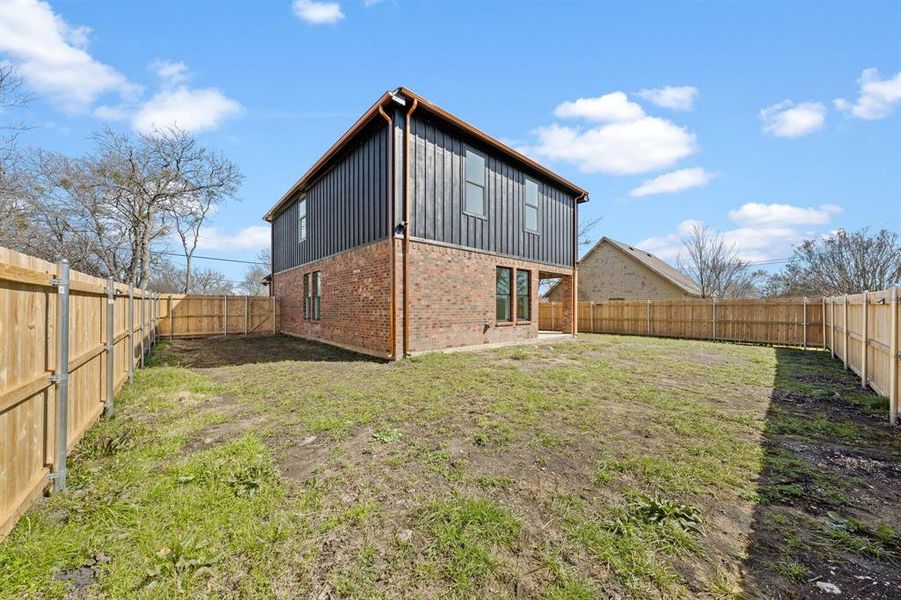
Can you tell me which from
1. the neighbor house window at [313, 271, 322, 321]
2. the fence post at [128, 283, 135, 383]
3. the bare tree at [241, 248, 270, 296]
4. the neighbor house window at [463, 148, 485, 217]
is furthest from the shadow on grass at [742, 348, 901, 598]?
the bare tree at [241, 248, 270, 296]

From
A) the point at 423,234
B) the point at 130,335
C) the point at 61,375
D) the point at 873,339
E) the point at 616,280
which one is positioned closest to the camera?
the point at 61,375

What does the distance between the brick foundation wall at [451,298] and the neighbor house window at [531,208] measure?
1.56 meters

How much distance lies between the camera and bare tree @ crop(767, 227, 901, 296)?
20.3 metres

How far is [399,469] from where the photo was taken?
120 inches

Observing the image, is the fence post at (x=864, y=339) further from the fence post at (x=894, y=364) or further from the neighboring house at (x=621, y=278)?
the neighboring house at (x=621, y=278)

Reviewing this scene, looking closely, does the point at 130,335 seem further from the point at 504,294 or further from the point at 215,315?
the point at 215,315

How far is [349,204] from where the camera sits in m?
10.4

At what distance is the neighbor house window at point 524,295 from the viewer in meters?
11.8

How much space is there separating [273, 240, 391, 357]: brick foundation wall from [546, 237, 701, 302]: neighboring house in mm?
16679

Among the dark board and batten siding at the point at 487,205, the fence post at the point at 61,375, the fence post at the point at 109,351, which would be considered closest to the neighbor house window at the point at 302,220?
the dark board and batten siding at the point at 487,205

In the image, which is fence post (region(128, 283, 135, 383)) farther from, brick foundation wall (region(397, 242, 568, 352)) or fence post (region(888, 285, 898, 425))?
fence post (region(888, 285, 898, 425))

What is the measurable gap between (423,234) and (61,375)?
6864 millimetres

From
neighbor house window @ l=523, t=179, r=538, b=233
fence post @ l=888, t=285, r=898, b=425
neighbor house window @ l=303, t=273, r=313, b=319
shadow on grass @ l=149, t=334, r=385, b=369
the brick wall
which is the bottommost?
shadow on grass @ l=149, t=334, r=385, b=369

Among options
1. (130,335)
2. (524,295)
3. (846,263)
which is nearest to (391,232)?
(130,335)
